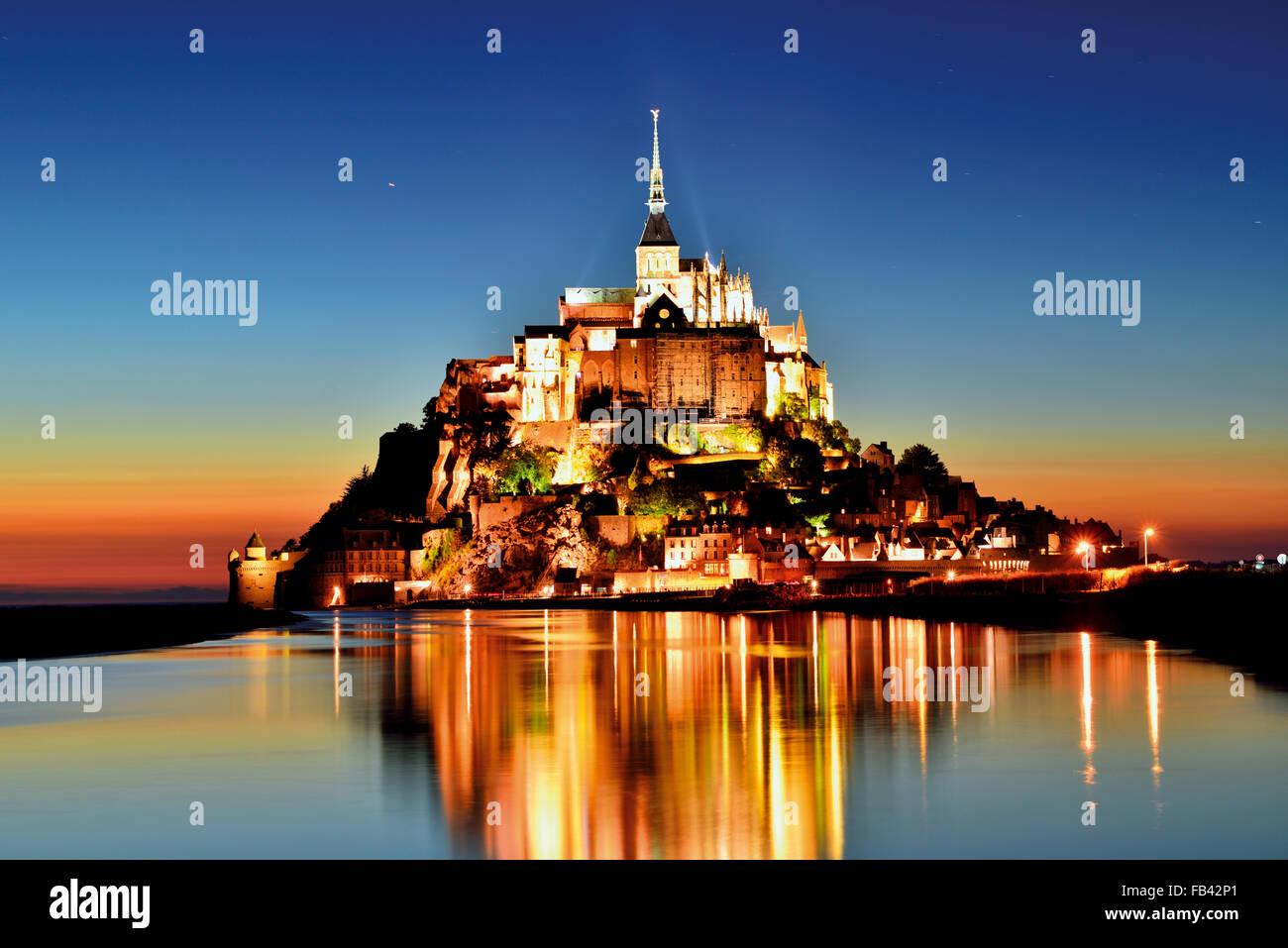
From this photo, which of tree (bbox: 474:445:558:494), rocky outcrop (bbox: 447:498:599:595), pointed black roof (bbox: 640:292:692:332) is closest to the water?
rocky outcrop (bbox: 447:498:599:595)

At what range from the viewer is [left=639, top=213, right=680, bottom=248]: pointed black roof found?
118 meters

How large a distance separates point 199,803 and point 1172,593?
41.0 meters

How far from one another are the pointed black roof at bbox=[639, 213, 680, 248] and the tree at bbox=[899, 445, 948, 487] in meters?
27.7

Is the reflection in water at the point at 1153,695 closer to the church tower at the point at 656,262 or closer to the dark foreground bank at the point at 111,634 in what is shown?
the dark foreground bank at the point at 111,634

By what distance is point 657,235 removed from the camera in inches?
4675

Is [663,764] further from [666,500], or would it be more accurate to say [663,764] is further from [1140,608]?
[666,500]

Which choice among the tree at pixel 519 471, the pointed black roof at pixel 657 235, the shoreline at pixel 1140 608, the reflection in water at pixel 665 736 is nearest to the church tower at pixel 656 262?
the pointed black roof at pixel 657 235

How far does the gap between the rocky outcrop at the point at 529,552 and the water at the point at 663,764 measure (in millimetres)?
54551

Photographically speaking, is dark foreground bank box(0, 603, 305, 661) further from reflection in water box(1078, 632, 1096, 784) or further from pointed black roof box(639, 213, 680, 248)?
pointed black roof box(639, 213, 680, 248)

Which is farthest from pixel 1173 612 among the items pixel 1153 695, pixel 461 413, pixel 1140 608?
pixel 461 413

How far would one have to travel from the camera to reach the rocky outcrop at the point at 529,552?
299ft

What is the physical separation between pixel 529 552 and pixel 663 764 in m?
74.9
